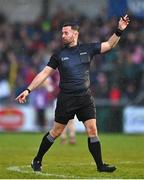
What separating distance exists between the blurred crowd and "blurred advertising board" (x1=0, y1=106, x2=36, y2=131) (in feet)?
1.51

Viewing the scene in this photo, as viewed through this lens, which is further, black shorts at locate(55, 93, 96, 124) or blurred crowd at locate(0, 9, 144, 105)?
blurred crowd at locate(0, 9, 144, 105)

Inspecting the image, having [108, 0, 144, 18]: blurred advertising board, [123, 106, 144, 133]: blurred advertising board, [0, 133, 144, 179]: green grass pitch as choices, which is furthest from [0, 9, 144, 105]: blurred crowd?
[0, 133, 144, 179]: green grass pitch

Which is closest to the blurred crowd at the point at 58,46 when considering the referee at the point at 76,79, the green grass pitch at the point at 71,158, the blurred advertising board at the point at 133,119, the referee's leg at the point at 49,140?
the blurred advertising board at the point at 133,119

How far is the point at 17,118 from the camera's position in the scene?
29.4 m

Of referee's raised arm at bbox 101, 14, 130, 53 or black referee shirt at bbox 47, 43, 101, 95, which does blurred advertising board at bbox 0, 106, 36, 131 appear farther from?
referee's raised arm at bbox 101, 14, 130, 53

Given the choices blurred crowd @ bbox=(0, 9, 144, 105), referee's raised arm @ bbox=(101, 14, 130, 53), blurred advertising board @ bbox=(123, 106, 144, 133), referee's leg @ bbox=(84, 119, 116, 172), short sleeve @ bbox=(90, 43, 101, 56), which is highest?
referee's raised arm @ bbox=(101, 14, 130, 53)

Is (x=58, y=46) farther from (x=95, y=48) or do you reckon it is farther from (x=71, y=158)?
(x=95, y=48)

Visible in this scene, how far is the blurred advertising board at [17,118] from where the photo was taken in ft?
96.4

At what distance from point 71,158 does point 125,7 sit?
1286 centimetres

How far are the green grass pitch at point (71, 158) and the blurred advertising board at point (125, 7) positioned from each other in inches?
191

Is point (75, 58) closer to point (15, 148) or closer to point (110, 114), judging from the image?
point (15, 148)

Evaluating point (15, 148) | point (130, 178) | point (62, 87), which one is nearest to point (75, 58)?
point (62, 87)

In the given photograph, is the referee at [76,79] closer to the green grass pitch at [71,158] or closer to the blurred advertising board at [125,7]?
the green grass pitch at [71,158]

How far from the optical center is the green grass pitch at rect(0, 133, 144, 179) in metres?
13.3
